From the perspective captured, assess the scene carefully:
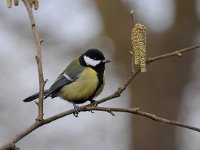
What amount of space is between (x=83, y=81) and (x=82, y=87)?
37 mm

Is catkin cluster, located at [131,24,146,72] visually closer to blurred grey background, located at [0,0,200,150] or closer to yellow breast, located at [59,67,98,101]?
yellow breast, located at [59,67,98,101]

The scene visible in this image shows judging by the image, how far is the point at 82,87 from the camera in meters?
3.16

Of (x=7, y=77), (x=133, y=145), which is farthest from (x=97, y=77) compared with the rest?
(x=7, y=77)

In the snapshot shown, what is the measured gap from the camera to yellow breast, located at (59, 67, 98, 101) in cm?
311

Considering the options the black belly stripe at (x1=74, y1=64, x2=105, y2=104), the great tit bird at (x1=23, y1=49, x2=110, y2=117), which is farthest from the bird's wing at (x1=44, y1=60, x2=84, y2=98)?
the black belly stripe at (x1=74, y1=64, x2=105, y2=104)

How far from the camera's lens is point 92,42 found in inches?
245

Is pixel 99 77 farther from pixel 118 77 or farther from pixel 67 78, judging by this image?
pixel 118 77

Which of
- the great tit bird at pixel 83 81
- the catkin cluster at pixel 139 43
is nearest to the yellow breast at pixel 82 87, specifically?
the great tit bird at pixel 83 81

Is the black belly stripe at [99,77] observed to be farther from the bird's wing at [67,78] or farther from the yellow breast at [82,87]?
the bird's wing at [67,78]

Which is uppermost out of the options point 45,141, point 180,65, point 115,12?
point 115,12

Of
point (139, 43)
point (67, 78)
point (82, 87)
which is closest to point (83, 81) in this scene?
point (82, 87)

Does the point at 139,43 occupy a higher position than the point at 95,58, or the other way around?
the point at 139,43

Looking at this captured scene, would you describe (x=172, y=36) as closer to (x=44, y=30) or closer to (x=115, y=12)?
(x=115, y=12)

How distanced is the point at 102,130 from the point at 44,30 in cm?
130
